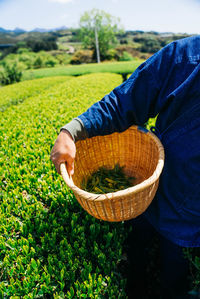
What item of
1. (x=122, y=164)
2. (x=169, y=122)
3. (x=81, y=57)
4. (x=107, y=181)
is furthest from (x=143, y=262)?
(x=81, y=57)

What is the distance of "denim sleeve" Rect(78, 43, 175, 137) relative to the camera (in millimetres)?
1301

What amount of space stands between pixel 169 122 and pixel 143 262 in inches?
60.0

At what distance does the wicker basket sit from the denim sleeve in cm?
27

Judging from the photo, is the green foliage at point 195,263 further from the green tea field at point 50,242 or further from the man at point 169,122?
the man at point 169,122

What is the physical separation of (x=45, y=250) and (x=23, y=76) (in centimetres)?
1939

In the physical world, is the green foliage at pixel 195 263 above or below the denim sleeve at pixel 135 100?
below

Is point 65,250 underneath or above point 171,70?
underneath

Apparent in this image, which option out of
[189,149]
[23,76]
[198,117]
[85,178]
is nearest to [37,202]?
[85,178]

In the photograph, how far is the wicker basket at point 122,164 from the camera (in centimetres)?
116

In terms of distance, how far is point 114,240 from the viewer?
1646 millimetres

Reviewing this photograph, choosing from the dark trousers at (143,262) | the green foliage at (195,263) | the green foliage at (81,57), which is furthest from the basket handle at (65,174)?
the green foliage at (81,57)

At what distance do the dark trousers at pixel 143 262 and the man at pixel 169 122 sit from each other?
0.48 ft

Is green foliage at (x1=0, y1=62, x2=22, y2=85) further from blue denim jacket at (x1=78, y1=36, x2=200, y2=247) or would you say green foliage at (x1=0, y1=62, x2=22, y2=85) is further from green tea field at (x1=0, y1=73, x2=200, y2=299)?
blue denim jacket at (x1=78, y1=36, x2=200, y2=247)

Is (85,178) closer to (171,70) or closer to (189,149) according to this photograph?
(189,149)
